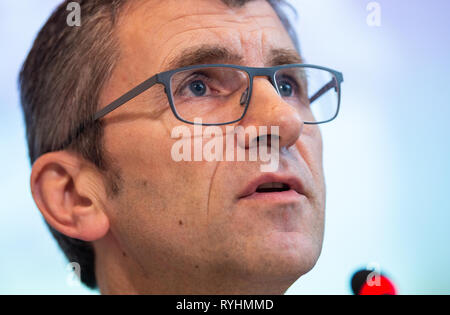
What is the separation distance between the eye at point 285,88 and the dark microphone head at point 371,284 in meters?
0.61

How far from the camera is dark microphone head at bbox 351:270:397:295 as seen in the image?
1513mm

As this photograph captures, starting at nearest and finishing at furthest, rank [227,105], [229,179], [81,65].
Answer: [229,179] → [227,105] → [81,65]

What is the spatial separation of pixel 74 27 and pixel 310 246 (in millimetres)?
927

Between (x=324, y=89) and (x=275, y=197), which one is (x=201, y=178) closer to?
(x=275, y=197)

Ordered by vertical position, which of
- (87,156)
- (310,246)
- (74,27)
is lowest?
(310,246)

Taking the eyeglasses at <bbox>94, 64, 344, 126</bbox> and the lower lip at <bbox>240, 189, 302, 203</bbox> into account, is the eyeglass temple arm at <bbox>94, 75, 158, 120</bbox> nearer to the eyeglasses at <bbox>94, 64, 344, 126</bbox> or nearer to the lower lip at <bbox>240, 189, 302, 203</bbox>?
the eyeglasses at <bbox>94, 64, 344, 126</bbox>

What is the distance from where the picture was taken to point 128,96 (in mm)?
1304

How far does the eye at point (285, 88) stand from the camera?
4.85 ft

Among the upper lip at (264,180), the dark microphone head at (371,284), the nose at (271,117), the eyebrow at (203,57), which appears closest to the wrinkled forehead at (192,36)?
the eyebrow at (203,57)

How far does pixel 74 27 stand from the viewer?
146cm

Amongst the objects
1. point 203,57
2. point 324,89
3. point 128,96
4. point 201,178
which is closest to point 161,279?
point 201,178

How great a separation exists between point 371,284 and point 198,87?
2.65 ft
